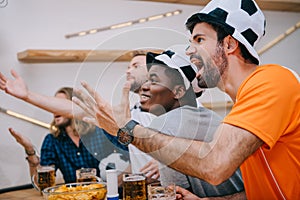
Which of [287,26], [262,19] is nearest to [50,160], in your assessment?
[262,19]

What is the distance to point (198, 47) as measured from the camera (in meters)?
1.22

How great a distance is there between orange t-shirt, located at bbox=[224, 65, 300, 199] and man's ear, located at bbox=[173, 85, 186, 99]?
0.16m

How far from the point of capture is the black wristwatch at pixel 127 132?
1096 mm

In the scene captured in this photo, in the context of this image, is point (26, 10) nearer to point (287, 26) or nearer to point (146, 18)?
point (146, 18)

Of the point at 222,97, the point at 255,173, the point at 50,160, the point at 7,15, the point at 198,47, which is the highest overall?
the point at 7,15

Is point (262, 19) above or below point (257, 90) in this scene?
above

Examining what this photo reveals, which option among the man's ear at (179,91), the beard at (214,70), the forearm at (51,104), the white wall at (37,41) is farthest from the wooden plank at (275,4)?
the man's ear at (179,91)

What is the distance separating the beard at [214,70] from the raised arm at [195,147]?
181 mm

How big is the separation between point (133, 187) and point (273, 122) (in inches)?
17.5

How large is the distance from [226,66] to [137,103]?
0.99ft

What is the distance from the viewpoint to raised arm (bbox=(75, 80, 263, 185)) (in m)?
1.02

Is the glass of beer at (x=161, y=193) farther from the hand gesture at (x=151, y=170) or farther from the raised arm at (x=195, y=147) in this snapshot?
the hand gesture at (x=151, y=170)

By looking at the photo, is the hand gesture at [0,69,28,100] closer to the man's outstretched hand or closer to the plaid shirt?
the man's outstretched hand

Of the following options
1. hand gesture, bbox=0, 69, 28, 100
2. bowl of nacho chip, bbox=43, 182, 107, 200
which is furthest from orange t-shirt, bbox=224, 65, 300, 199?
hand gesture, bbox=0, 69, 28, 100
